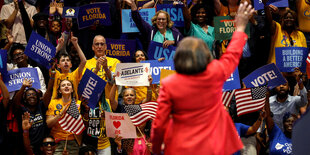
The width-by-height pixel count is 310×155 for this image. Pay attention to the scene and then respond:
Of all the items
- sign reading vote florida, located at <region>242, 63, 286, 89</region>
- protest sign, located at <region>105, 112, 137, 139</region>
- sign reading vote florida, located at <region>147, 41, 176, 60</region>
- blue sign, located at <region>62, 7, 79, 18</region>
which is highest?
blue sign, located at <region>62, 7, 79, 18</region>

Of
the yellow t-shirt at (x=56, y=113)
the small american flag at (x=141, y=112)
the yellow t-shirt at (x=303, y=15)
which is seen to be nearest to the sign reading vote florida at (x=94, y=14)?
the yellow t-shirt at (x=56, y=113)

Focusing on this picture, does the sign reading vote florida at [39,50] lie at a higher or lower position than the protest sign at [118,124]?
higher

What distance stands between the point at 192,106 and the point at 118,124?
3626 mm

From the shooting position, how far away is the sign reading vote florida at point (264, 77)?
7.13 m

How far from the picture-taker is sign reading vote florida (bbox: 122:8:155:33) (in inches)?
333

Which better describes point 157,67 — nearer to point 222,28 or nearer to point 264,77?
point 222,28

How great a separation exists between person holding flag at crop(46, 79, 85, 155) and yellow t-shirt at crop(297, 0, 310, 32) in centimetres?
420

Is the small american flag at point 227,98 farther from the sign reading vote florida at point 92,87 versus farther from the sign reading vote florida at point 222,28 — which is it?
the sign reading vote florida at point 92,87

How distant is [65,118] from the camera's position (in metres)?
6.82

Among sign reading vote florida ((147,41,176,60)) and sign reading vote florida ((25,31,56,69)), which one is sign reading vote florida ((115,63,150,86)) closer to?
sign reading vote florida ((147,41,176,60))

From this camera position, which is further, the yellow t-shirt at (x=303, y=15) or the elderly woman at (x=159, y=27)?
the yellow t-shirt at (x=303, y=15)

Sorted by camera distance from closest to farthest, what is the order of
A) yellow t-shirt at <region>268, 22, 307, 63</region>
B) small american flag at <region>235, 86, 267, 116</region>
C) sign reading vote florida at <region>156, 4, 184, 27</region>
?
small american flag at <region>235, 86, 267, 116</region>, yellow t-shirt at <region>268, 22, 307, 63</region>, sign reading vote florida at <region>156, 4, 184, 27</region>

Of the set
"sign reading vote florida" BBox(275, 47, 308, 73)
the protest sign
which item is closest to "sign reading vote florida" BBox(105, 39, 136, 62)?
the protest sign

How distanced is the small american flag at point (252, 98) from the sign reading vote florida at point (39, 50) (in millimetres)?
2991
